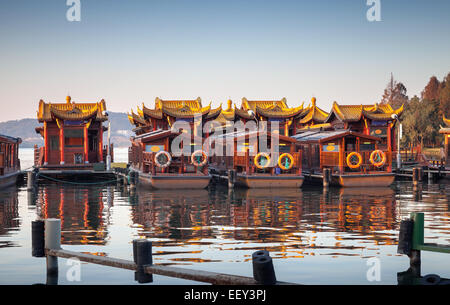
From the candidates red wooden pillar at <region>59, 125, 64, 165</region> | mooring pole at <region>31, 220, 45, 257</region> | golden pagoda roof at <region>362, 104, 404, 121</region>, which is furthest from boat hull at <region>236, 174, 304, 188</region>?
mooring pole at <region>31, 220, 45, 257</region>

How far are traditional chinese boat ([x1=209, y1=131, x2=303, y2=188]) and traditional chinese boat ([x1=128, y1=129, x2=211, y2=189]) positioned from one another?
2004mm

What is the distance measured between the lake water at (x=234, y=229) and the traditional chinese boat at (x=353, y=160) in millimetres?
2495

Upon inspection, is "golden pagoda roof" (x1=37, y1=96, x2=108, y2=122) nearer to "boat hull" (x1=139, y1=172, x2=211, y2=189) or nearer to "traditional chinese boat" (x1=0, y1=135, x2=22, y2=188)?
"traditional chinese boat" (x1=0, y1=135, x2=22, y2=188)

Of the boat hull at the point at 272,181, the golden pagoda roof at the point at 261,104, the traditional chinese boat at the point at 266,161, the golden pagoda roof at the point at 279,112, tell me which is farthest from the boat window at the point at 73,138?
the boat hull at the point at 272,181

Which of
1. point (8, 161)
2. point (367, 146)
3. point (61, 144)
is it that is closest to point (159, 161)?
point (8, 161)

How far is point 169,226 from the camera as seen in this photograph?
18.9m

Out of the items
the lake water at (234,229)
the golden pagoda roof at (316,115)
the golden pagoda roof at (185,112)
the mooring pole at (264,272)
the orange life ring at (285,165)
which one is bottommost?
the lake water at (234,229)

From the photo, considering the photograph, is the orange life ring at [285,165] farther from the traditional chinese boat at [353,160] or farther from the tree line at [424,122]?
the tree line at [424,122]

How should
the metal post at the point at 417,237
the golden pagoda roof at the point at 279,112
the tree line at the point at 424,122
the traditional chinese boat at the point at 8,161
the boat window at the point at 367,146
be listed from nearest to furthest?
the metal post at the point at 417,237 → the traditional chinese boat at the point at 8,161 → the boat window at the point at 367,146 → the golden pagoda roof at the point at 279,112 → the tree line at the point at 424,122

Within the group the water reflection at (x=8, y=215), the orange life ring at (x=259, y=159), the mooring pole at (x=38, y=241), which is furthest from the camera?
the orange life ring at (x=259, y=159)

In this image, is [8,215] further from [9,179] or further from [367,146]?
[367,146]

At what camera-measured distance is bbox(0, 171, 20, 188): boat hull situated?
3500 centimetres

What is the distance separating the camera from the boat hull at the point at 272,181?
33.9 m
